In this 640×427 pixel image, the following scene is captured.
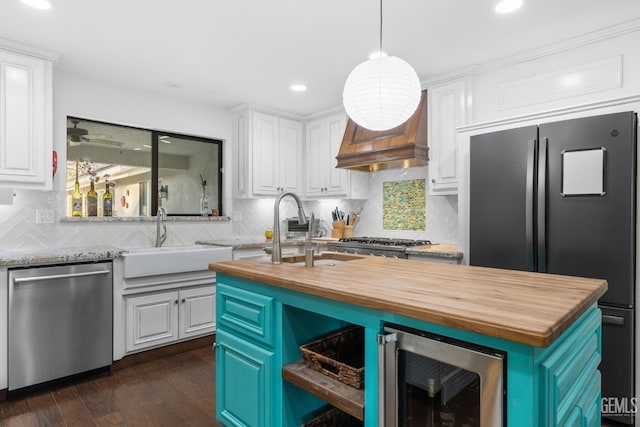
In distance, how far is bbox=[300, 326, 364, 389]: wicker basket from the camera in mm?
1449

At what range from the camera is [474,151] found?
2732 mm

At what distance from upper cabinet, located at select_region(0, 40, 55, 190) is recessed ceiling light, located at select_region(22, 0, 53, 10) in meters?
0.68

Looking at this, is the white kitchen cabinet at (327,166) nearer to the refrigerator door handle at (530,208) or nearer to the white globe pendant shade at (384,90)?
the refrigerator door handle at (530,208)

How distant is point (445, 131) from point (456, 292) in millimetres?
2431

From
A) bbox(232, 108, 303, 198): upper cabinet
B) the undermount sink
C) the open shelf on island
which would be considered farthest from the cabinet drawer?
bbox(232, 108, 303, 198): upper cabinet

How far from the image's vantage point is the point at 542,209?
7.70 feet

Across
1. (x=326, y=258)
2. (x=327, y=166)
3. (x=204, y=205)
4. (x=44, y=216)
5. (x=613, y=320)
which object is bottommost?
(x=613, y=320)

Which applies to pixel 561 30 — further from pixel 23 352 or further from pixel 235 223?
pixel 23 352

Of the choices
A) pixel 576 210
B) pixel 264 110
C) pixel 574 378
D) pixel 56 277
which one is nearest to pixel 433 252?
pixel 576 210

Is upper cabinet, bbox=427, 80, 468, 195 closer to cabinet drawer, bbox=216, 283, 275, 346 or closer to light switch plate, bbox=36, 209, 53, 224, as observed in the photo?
cabinet drawer, bbox=216, 283, 275, 346

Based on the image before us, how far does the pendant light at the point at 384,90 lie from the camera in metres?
1.77

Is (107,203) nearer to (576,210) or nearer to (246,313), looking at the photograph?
(246,313)

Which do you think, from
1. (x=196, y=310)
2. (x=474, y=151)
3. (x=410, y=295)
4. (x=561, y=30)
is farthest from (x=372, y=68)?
(x=196, y=310)

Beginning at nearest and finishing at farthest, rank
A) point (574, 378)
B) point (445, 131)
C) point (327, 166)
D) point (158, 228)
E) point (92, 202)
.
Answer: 1. point (574, 378)
2. point (445, 131)
3. point (92, 202)
4. point (158, 228)
5. point (327, 166)
